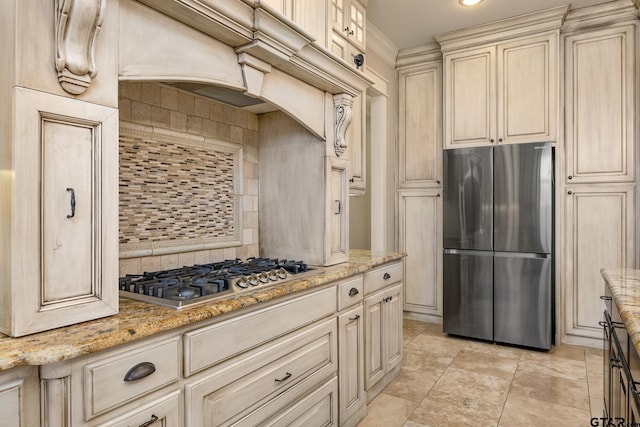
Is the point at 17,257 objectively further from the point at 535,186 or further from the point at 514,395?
the point at 535,186

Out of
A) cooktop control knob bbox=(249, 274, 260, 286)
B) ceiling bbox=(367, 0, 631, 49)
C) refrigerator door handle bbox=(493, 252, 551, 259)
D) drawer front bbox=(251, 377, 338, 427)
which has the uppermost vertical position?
ceiling bbox=(367, 0, 631, 49)

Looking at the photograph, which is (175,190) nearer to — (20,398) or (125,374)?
(125,374)

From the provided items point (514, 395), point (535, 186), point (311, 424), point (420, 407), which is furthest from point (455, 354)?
point (311, 424)

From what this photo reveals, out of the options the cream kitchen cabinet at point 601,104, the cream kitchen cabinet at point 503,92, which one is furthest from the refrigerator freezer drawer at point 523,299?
the cream kitchen cabinet at point 503,92

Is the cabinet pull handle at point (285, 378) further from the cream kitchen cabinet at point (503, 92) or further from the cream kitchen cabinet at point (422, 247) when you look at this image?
the cream kitchen cabinet at point (503, 92)

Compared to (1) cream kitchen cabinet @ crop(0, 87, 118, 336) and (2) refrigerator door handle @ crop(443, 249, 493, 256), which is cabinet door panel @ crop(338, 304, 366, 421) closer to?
(1) cream kitchen cabinet @ crop(0, 87, 118, 336)

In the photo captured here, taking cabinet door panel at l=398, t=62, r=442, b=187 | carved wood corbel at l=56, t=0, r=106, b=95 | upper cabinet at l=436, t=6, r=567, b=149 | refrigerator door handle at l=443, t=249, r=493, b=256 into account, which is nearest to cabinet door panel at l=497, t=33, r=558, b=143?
upper cabinet at l=436, t=6, r=567, b=149

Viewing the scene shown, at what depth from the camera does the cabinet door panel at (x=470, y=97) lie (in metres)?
3.65

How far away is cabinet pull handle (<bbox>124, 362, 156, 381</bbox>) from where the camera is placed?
3.47ft

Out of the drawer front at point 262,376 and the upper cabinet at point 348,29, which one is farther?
the upper cabinet at point 348,29

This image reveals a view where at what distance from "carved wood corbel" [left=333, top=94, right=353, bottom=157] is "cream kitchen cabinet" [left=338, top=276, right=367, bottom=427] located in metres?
0.80

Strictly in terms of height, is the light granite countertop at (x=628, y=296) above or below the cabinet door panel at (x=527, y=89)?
below

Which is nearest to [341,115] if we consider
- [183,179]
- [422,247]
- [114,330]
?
[183,179]

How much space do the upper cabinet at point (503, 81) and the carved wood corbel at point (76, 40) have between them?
334cm
